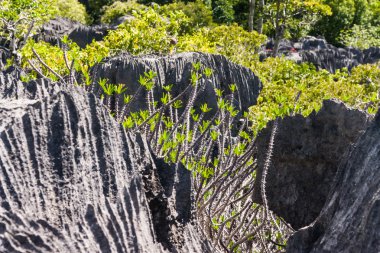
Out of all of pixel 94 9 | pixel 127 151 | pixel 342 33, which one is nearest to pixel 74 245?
pixel 127 151

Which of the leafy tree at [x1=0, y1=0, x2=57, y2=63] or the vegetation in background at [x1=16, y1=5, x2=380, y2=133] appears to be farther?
the leafy tree at [x1=0, y1=0, x2=57, y2=63]

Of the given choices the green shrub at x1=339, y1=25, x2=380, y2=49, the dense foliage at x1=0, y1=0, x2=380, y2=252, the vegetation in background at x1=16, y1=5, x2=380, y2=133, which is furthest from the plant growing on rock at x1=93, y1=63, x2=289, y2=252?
the green shrub at x1=339, y1=25, x2=380, y2=49

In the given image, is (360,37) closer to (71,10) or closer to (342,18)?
(342,18)

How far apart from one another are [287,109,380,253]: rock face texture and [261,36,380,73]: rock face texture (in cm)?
1359

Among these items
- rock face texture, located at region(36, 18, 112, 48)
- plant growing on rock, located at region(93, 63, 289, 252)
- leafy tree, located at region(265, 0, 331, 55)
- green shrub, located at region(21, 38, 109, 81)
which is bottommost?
rock face texture, located at region(36, 18, 112, 48)

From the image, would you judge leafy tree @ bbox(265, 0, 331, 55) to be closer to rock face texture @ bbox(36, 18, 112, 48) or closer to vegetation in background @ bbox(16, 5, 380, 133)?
vegetation in background @ bbox(16, 5, 380, 133)

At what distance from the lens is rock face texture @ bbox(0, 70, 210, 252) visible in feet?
5.22

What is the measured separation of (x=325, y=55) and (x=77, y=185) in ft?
53.1

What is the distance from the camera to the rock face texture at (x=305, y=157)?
250 centimetres

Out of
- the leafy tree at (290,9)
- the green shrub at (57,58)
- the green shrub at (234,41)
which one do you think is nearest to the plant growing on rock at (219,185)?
the green shrub at (57,58)

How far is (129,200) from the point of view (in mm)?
1792

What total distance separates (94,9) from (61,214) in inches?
1096

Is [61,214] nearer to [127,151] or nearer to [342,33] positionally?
[127,151]

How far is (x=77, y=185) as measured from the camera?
1.70 metres
